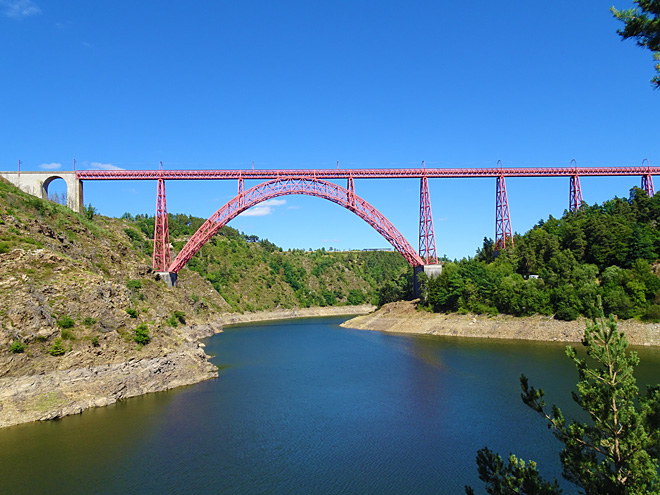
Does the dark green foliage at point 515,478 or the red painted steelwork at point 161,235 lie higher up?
the red painted steelwork at point 161,235

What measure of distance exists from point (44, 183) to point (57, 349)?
→ 26798 millimetres

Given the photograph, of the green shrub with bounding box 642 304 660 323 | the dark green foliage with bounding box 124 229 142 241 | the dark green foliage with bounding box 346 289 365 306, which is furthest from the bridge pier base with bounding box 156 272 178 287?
the dark green foliage with bounding box 346 289 365 306

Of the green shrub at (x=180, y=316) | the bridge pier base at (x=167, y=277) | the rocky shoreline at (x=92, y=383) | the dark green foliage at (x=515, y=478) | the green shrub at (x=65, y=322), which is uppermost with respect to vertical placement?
the bridge pier base at (x=167, y=277)

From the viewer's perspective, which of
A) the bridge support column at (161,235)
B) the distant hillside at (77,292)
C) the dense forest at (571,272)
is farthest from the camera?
the bridge support column at (161,235)

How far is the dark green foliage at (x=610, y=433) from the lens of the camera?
6754mm

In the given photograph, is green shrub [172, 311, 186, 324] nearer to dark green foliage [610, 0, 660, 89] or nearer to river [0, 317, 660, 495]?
river [0, 317, 660, 495]

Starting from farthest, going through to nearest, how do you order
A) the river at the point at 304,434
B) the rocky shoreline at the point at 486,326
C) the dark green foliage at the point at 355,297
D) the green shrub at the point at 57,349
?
the dark green foliage at the point at 355,297 → the rocky shoreline at the point at 486,326 → the green shrub at the point at 57,349 → the river at the point at 304,434

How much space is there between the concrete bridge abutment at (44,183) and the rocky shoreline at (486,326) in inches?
1174

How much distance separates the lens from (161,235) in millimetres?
44562

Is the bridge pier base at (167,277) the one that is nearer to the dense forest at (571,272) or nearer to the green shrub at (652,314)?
the dense forest at (571,272)

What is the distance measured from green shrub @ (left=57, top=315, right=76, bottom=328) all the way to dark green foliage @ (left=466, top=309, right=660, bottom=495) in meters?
18.7

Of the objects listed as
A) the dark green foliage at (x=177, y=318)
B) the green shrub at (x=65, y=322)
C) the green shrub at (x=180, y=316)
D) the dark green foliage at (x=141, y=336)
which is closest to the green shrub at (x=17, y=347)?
the green shrub at (x=65, y=322)

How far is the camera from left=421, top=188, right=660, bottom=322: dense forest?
3606cm

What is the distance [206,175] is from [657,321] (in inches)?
1427
